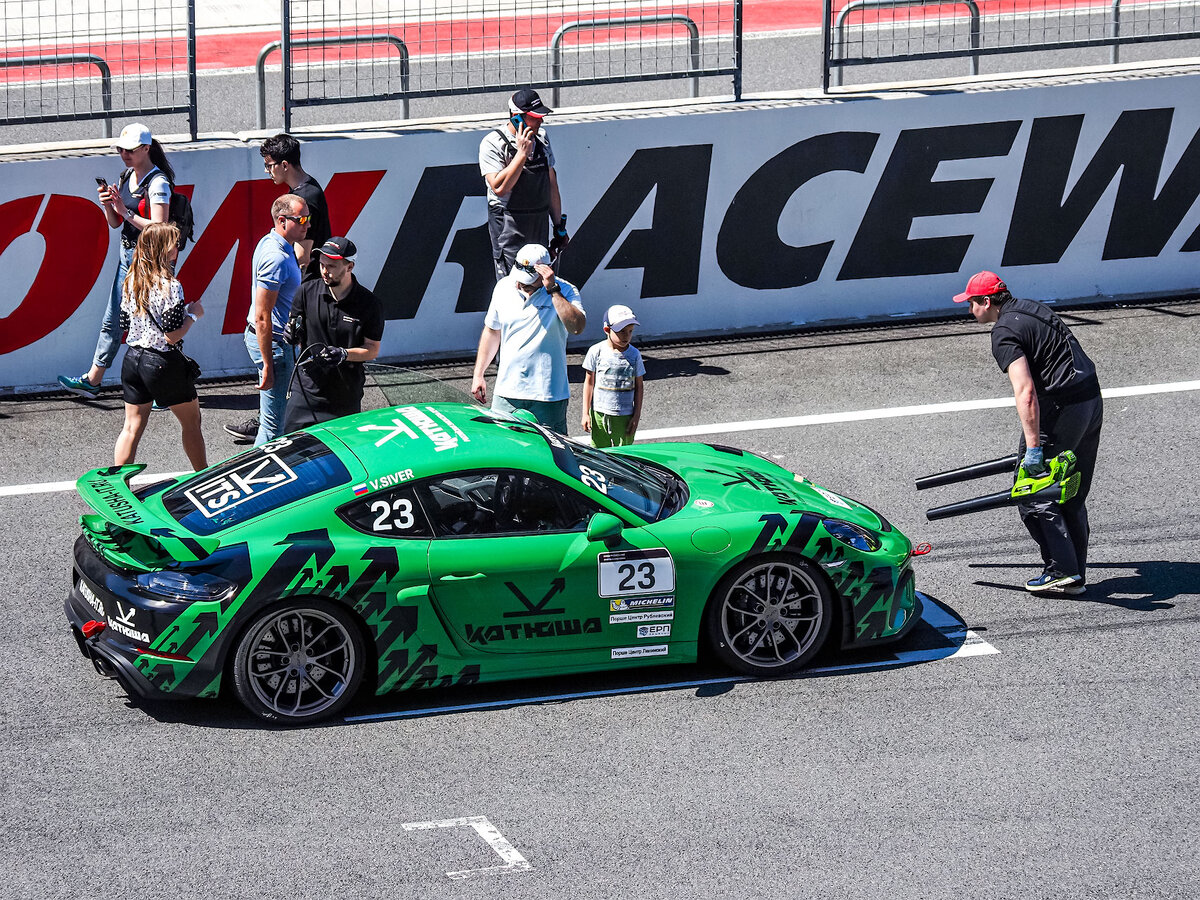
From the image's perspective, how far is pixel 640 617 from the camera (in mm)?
7691

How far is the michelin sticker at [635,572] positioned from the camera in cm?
759

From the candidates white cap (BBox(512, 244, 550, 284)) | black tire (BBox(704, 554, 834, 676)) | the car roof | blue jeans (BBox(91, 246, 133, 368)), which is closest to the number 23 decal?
the car roof

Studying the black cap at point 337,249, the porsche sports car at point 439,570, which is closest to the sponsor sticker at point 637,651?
the porsche sports car at point 439,570

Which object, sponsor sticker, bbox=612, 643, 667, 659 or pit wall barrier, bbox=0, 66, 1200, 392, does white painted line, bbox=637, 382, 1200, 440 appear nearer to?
pit wall barrier, bbox=0, 66, 1200, 392

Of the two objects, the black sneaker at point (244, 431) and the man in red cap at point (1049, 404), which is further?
the black sneaker at point (244, 431)

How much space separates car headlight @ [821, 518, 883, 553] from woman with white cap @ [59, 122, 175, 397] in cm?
564

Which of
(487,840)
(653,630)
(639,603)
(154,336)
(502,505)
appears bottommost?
(487,840)

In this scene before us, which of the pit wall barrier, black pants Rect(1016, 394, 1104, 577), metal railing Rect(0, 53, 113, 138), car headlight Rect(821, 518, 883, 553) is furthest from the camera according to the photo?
the pit wall barrier

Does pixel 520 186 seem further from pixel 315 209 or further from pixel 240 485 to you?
pixel 240 485

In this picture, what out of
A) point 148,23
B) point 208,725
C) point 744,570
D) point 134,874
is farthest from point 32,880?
point 148,23

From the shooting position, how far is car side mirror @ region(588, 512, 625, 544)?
7.53 m

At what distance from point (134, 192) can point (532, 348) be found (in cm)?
363

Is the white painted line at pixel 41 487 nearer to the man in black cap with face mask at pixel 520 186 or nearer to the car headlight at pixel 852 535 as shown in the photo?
Result: the man in black cap with face mask at pixel 520 186

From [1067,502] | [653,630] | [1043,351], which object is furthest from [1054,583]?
[653,630]
